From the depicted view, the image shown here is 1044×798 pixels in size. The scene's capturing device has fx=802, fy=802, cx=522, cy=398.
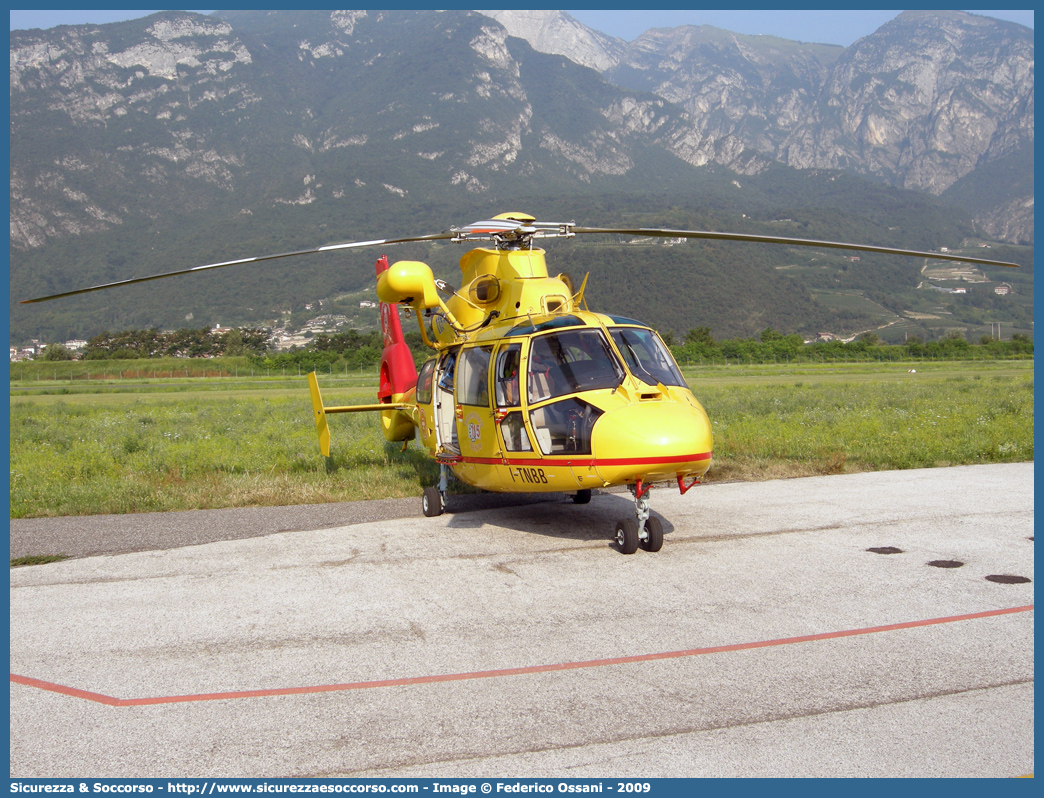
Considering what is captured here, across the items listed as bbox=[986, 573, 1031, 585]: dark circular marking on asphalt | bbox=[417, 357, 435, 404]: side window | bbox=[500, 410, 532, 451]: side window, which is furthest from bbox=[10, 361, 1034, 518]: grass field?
bbox=[986, 573, 1031, 585]: dark circular marking on asphalt

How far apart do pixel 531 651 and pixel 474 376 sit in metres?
4.50

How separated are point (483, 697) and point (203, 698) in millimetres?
1677

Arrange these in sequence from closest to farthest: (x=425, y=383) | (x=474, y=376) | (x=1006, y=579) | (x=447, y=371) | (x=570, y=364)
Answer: (x=1006, y=579) → (x=570, y=364) → (x=474, y=376) → (x=447, y=371) → (x=425, y=383)

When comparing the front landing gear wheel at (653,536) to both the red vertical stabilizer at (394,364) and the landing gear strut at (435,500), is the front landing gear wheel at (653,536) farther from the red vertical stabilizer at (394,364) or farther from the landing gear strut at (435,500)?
the red vertical stabilizer at (394,364)

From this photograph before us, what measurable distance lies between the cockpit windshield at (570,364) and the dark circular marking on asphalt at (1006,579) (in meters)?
3.72

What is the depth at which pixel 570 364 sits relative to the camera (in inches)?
330

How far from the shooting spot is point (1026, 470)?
12.8 meters

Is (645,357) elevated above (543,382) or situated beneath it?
elevated above

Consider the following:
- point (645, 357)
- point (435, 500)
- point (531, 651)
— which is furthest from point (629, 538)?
point (435, 500)

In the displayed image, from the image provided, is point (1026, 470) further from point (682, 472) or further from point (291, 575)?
point (291, 575)

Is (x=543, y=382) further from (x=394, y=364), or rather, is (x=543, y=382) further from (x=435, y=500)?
(x=394, y=364)

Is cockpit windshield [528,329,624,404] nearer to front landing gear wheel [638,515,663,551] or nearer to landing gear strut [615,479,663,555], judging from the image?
landing gear strut [615,479,663,555]

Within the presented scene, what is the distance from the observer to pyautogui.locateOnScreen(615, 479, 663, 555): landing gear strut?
26.2 ft

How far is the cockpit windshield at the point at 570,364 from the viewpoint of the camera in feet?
27.0
